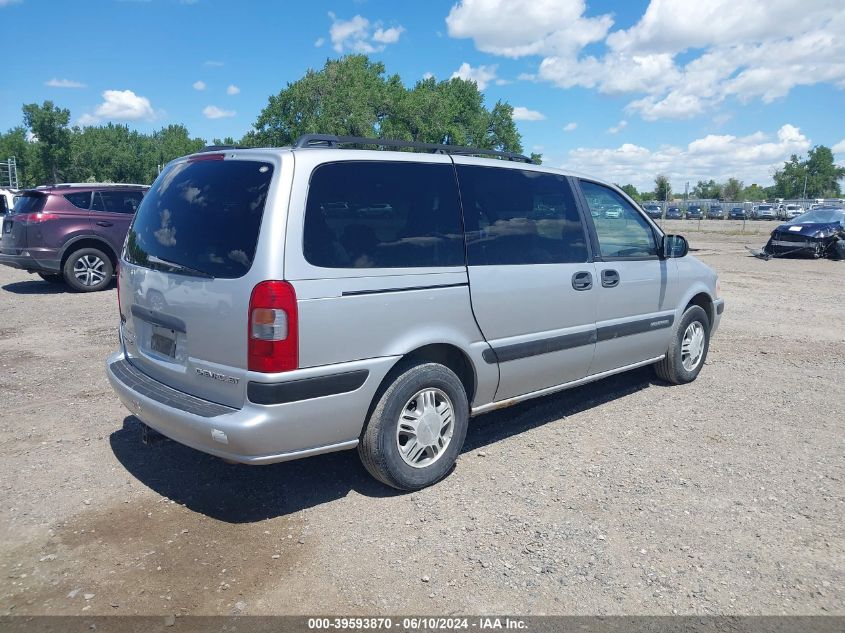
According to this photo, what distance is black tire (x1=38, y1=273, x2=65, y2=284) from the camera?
463 inches

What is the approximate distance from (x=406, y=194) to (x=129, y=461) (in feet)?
8.32

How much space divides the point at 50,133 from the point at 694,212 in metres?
58.2

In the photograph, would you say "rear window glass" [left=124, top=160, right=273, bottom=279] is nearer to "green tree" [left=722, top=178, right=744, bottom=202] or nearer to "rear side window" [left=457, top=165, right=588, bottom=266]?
"rear side window" [left=457, top=165, right=588, bottom=266]

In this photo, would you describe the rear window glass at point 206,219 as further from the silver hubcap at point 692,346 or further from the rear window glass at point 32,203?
the rear window glass at point 32,203

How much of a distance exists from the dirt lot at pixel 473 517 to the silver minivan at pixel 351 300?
0.44 meters

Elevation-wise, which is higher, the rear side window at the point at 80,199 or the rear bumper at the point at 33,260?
the rear side window at the point at 80,199


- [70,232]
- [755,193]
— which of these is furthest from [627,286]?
[755,193]

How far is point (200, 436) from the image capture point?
11.1 ft

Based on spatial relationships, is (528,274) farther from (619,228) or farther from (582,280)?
(619,228)

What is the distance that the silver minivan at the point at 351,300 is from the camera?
130 inches

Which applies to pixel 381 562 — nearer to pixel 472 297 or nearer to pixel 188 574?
pixel 188 574

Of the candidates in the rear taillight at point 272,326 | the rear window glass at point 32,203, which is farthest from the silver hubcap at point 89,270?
the rear taillight at point 272,326

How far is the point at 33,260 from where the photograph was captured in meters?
11.0

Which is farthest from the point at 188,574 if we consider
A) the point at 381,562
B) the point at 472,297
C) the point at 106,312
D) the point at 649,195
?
the point at 649,195
